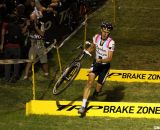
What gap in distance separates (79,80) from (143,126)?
5.98 metres

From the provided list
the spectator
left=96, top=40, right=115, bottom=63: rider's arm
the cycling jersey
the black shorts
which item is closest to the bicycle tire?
the black shorts

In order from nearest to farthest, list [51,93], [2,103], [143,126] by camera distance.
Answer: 1. [143,126]
2. [2,103]
3. [51,93]

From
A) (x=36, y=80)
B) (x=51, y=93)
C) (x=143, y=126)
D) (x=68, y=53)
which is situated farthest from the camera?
(x=68, y=53)

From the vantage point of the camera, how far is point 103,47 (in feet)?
48.1

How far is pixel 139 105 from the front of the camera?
14.2 metres

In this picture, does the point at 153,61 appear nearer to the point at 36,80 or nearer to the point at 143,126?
the point at 36,80

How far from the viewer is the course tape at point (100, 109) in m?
→ 14.2

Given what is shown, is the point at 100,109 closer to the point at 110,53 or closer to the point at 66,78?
the point at 110,53

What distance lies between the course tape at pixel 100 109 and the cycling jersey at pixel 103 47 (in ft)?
4.97

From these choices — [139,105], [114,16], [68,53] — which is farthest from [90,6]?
[139,105]

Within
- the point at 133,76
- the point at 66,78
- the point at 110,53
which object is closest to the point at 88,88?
the point at 110,53

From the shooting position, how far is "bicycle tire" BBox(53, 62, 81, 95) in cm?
1620

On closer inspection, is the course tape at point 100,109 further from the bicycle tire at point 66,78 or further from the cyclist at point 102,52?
the bicycle tire at point 66,78

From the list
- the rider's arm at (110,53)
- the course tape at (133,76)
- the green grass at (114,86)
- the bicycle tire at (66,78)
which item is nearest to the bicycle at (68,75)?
the bicycle tire at (66,78)
